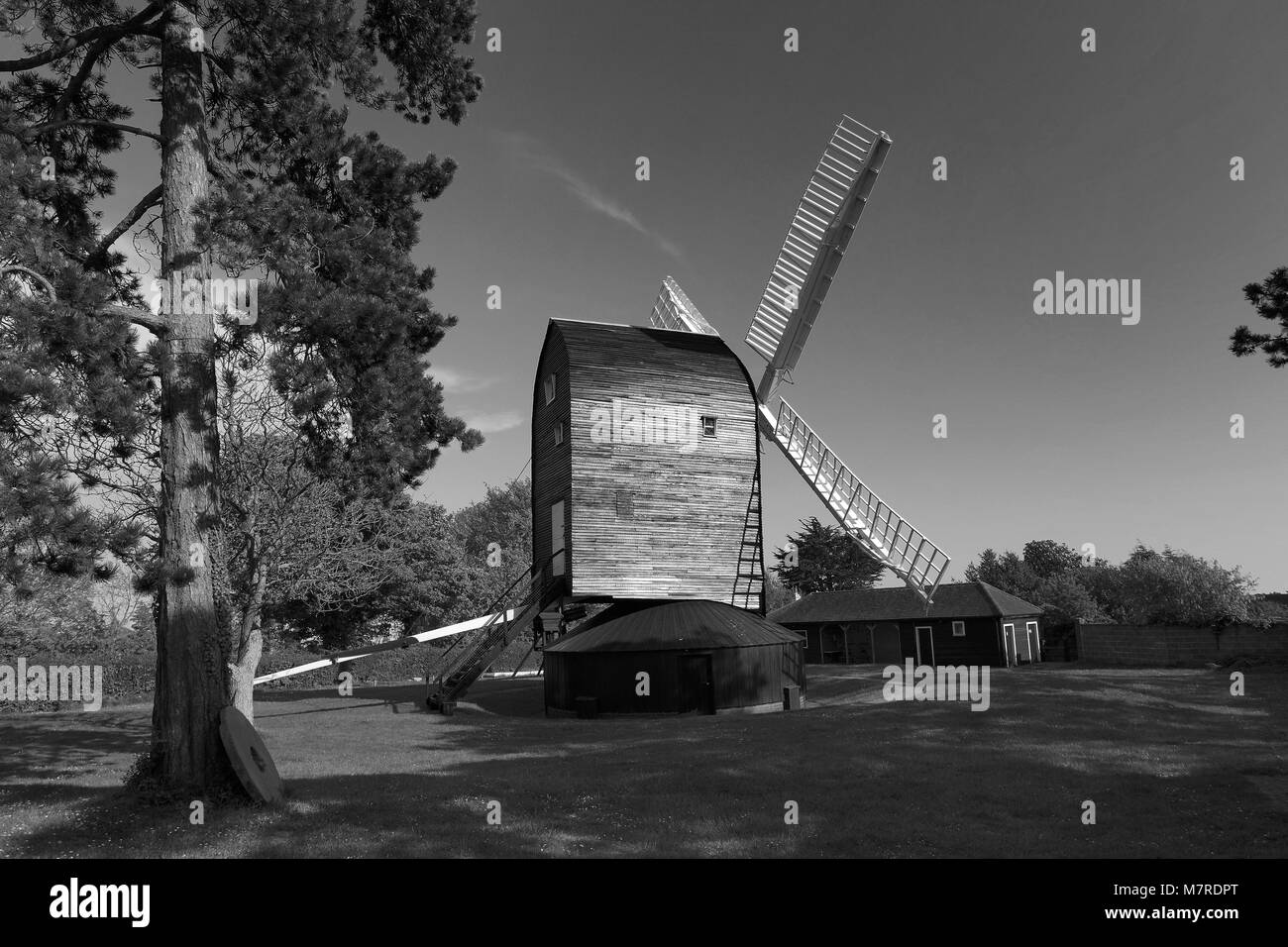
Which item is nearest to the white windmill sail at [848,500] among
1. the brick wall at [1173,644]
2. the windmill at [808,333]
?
the windmill at [808,333]

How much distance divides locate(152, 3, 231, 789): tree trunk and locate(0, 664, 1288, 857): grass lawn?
1.07 metres

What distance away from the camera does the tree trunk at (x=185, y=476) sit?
1108 centimetres

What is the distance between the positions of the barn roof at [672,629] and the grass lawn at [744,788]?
3.50m

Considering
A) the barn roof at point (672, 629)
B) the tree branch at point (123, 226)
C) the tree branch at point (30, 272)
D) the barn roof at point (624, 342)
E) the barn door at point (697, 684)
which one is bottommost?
the barn door at point (697, 684)

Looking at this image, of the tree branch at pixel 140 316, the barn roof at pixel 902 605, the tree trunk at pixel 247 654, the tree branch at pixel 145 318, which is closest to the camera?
the tree branch at pixel 140 316

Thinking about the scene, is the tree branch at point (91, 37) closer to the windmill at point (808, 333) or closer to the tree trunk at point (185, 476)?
the tree trunk at point (185, 476)

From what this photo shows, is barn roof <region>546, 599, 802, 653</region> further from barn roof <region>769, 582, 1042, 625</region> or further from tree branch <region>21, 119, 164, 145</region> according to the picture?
tree branch <region>21, 119, 164, 145</region>

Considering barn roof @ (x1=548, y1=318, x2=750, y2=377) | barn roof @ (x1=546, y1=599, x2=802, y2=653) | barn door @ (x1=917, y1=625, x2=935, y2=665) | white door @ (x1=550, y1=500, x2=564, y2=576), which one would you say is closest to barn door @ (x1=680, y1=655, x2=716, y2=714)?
barn roof @ (x1=546, y1=599, x2=802, y2=653)

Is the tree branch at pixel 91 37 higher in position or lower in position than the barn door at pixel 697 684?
A: higher

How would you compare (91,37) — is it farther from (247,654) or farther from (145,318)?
(247,654)

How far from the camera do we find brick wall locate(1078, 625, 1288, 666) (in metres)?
39.0

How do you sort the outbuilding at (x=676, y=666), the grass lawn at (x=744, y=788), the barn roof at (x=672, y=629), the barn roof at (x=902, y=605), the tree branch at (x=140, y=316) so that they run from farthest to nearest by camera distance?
the barn roof at (x=902, y=605) < the barn roof at (x=672, y=629) < the outbuilding at (x=676, y=666) < the tree branch at (x=140, y=316) < the grass lawn at (x=744, y=788)
